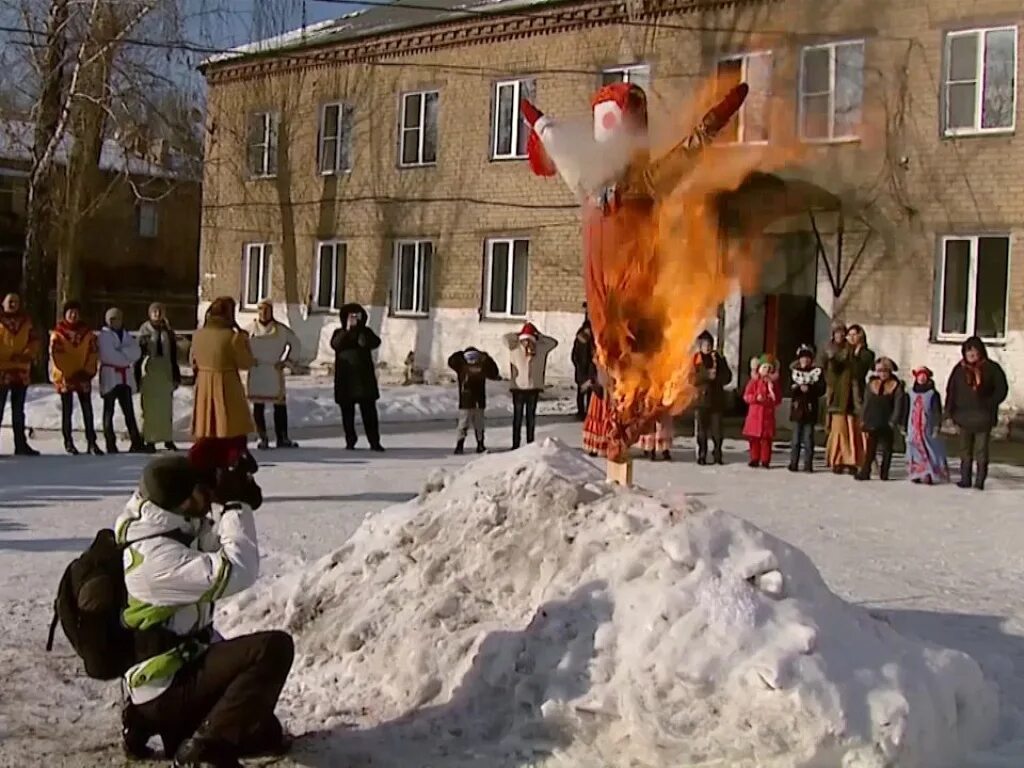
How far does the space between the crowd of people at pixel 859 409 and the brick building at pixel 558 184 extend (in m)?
2.60

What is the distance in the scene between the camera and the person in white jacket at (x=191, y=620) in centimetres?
477

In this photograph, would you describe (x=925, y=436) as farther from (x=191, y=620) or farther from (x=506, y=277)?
(x=506, y=277)

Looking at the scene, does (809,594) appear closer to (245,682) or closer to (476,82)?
(245,682)

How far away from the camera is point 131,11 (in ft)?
70.9

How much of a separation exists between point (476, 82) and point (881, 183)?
8889 mm

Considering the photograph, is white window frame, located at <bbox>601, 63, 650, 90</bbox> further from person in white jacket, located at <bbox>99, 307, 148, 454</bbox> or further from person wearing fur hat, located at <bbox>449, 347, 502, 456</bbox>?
person in white jacket, located at <bbox>99, 307, 148, 454</bbox>

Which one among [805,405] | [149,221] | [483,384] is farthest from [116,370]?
[149,221]

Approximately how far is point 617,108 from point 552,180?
16.5 m

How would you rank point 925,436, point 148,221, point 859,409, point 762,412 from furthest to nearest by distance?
point 148,221
point 762,412
point 859,409
point 925,436

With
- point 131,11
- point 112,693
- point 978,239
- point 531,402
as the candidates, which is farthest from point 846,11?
point 112,693

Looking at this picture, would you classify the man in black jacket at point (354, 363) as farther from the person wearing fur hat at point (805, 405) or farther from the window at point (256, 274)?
the window at point (256, 274)

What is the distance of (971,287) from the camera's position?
18.4m

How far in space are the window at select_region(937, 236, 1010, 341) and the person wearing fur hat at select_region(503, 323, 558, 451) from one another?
6.98 meters

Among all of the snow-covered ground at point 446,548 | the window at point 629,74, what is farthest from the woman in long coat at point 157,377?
the window at point 629,74
